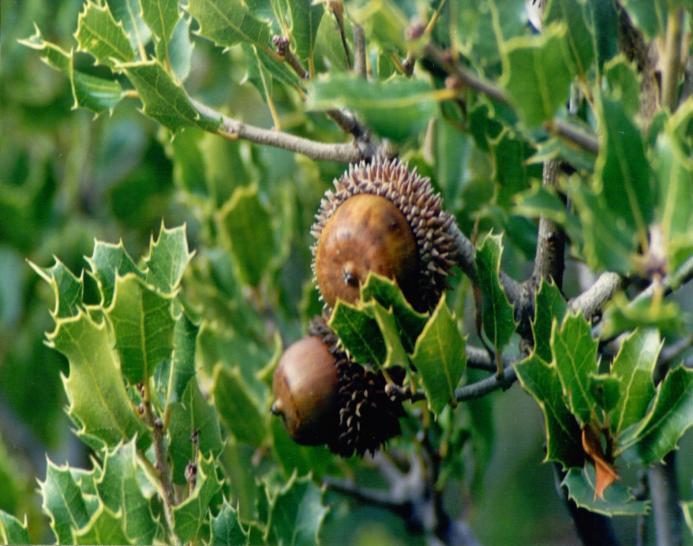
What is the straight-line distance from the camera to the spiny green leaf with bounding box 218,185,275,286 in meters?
1.83

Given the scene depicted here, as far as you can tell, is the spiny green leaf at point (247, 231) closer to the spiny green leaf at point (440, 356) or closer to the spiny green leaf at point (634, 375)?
the spiny green leaf at point (440, 356)

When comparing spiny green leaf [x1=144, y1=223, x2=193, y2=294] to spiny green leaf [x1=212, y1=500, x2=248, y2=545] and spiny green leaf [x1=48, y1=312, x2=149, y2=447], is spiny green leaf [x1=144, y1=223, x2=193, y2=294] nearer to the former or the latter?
spiny green leaf [x1=48, y1=312, x2=149, y2=447]

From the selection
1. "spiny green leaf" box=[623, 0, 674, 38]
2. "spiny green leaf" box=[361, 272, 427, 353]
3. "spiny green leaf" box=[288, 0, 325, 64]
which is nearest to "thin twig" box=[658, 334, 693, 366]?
"spiny green leaf" box=[361, 272, 427, 353]

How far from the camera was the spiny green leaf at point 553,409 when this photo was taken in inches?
42.5

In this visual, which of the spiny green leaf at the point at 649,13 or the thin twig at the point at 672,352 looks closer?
the spiny green leaf at the point at 649,13

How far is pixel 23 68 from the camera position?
2686 millimetres

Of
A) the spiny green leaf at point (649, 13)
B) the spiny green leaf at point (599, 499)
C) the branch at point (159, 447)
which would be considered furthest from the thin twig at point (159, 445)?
the spiny green leaf at point (649, 13)

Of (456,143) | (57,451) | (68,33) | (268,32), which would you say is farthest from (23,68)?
(268,32)

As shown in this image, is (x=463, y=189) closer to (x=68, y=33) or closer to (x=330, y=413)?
(x=330, y=413)

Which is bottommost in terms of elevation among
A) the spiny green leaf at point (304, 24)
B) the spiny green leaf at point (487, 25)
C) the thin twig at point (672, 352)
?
the thin twig at point (672, 352)

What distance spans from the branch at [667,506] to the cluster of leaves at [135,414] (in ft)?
1.77

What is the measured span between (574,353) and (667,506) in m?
0.48

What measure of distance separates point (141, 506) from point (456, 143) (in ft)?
2.80

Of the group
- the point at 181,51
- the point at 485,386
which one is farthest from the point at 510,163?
the point at 181,51
